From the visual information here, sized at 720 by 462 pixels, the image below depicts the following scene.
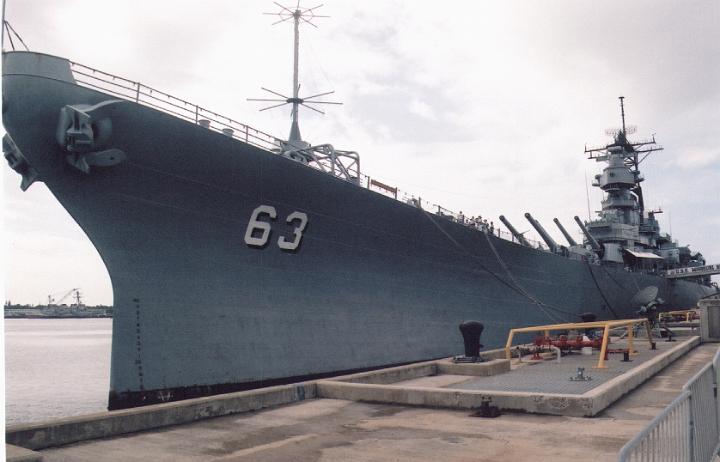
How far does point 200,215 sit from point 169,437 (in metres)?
5.95

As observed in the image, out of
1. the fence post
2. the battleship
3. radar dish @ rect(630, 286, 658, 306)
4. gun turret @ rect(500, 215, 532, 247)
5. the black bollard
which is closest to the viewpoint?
the fence post

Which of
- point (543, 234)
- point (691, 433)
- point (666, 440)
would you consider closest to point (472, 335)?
point (691, 433)

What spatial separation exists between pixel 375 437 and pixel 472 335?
18.9 feet

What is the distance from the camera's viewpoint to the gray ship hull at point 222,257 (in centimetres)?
1026

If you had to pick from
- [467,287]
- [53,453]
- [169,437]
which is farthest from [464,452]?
[467,287]

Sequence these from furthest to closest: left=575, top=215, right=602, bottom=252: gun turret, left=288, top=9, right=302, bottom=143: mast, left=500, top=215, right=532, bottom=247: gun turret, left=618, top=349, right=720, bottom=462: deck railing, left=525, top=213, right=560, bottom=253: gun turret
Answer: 1. left=575, top=215, right=602, bottom=252: gun turret
2. left=525, top=213, right=560, bottom=253: gun turret
3. left=500, top=215, right=532, bottom=247: gun turret
4. left=288, top=9, right=302, bottom=143: mast
5. left=618, top=349, right=720, bottom=462: deck railing

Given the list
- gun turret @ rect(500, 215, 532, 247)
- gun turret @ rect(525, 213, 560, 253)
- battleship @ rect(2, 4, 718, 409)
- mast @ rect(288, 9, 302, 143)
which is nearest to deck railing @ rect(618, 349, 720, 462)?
battleship @ rect(2, 4, 718, 409)

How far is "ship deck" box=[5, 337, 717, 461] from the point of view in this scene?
17.8 ft

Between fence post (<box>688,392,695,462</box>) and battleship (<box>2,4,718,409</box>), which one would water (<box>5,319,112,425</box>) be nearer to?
battleship (<box>2,4,718,409</box>)

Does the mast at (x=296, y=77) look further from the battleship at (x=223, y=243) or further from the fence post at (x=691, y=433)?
the fence post at (x=691, y=433)

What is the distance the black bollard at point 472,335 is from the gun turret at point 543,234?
57.4ft

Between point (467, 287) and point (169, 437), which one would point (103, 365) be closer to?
point (467, 287)

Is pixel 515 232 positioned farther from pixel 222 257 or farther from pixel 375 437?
pixel 375 437

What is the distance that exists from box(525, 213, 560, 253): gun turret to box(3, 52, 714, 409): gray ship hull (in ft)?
42.1
